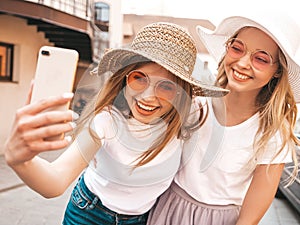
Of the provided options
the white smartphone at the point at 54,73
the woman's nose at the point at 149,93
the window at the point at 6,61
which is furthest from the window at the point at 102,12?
the white smartphone at the point at 54,73

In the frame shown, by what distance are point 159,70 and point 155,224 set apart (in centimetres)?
65

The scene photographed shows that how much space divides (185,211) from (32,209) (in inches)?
152

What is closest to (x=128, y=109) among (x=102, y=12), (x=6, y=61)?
(x=6, y=61)

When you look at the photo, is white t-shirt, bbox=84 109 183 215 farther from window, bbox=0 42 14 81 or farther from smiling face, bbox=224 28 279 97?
window, bbox=0 42 14 81

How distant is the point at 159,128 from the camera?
1487mm

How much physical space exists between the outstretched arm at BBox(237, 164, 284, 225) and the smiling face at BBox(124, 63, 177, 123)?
46 cm

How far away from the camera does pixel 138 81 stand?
141cm

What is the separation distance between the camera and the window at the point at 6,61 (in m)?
8.52

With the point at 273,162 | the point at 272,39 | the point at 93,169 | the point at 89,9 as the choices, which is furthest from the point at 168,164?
the point at 89,9

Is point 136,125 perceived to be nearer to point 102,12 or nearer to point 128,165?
point 128,165

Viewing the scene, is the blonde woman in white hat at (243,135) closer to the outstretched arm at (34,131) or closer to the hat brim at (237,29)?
the hat brim at (237,29)

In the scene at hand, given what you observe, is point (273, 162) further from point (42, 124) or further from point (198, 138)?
point (42, 124)

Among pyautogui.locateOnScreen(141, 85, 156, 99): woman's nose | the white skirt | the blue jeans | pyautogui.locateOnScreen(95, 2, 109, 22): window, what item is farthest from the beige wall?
pyautogui.locateOnScreen(95, 2, 109, 22): window

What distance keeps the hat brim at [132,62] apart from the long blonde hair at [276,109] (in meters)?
0.20
